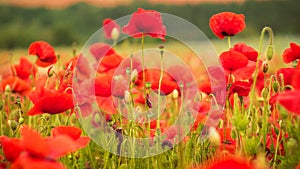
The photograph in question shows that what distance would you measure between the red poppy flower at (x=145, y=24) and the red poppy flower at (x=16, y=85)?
2.08 feet

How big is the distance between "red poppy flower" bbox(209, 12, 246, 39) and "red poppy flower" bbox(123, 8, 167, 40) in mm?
151

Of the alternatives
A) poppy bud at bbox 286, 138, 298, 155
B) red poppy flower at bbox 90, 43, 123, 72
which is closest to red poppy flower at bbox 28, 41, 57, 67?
red poppy flower at bbox 90, 43, 123, 72

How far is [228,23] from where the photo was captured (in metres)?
1.40

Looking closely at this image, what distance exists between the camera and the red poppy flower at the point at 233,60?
4.34ft

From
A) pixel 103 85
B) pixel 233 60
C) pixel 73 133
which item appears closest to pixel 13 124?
pixel 103 85

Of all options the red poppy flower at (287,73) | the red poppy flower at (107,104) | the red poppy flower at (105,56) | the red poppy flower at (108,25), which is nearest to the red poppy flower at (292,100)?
the red poppy flower at (287,73)

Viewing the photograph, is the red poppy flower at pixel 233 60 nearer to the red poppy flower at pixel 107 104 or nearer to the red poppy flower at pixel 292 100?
the red poppy flower at pixel 107 104

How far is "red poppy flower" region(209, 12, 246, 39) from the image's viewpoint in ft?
4.55

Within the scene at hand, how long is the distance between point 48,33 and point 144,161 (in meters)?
13.5

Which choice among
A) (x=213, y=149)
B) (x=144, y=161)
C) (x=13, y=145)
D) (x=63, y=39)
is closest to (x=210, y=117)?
(x=213, y=149)

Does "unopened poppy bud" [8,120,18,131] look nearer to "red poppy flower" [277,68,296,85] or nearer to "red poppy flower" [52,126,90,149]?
"red poppy flower" [52,126,90,149]

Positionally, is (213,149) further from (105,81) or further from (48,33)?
(48,33)

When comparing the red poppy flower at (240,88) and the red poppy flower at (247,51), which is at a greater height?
the red poppy flower at (247,51)

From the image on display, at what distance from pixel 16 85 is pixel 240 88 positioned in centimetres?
91
